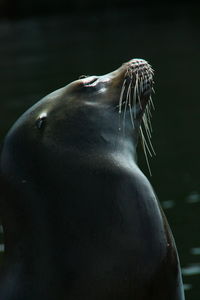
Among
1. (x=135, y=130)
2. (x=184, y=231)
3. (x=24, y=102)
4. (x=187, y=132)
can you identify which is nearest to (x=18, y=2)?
(x=24, y=102)

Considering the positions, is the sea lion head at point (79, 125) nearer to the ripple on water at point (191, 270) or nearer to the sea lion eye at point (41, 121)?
the sea lion eye at point (41, 121)

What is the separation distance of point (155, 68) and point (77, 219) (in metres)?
16.4

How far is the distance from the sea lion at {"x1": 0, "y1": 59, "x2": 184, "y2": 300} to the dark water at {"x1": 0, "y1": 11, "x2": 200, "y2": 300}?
1862mm

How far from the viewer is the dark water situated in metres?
9.32

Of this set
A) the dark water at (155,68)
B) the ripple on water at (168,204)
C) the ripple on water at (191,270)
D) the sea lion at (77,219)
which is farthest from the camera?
the dark water at (155,68)

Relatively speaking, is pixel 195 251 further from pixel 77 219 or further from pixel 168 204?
pixel 77 219

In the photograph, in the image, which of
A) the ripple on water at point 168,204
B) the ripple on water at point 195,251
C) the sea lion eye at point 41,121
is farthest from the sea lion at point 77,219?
the ripple on water at point 168,204

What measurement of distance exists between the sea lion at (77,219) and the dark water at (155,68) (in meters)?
1.86

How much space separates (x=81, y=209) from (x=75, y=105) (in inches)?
25.9

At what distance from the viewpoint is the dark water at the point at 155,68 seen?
30.6ft

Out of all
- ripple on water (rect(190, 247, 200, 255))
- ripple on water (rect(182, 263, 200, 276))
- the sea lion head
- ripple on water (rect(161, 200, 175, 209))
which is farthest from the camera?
ripple on water (rect(161, 200, 175, 209))

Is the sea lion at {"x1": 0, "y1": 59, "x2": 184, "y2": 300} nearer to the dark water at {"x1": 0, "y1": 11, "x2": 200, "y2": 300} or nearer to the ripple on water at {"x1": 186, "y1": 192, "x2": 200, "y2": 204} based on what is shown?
the dark water at {"x1": 0, "y1": 11, "x2": 200, "y2": 300}

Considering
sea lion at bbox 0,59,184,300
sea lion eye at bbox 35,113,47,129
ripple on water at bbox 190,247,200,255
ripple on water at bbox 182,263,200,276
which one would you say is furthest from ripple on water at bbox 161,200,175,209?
sea lion eye at bbox 35,113,47,129

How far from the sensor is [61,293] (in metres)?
4.47
